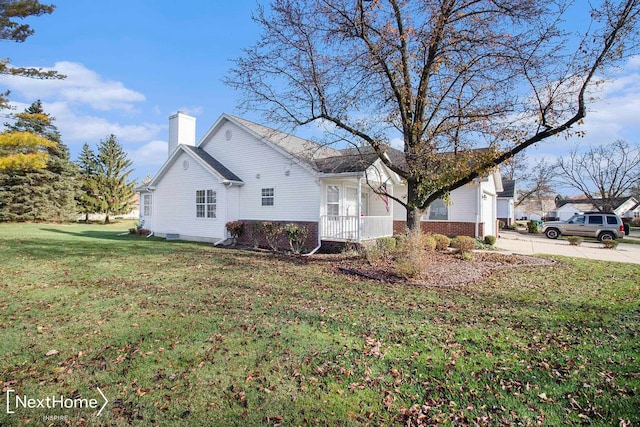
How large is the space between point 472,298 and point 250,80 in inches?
370

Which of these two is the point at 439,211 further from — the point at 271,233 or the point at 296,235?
the point at 271,233

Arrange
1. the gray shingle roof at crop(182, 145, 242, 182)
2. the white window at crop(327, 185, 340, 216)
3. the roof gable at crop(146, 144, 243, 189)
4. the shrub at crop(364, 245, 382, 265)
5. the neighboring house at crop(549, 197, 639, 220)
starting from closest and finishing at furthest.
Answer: the shrub at crop(364, 245, 382, 265) < the white window at crop(327, 185, 340, 216) < the roof gable at crop(146, 144, 243, 189) < the gray shingle roof at crop(182, 145, 242, 182) < the neighboring house at crop(549, 197, 639, 220)

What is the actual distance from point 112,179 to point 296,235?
30296 millimetres

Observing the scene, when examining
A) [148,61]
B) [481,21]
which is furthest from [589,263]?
[148,61]

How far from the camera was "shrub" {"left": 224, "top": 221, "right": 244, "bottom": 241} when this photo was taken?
1572cm

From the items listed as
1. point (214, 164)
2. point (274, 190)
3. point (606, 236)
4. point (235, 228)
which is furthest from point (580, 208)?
point (214, 164)

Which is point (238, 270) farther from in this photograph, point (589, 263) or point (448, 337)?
point (589, 263)

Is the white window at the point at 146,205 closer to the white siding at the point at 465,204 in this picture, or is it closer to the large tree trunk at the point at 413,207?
the large tree trunk at the point at 413,207

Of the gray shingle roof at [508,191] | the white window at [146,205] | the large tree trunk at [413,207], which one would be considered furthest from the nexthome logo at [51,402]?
the gray shingle roof at [508,191]

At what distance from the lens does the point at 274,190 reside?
15.3 m

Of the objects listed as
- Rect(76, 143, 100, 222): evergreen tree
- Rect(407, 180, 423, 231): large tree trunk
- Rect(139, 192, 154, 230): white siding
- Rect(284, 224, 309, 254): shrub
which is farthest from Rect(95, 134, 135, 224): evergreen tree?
Rect(407, 180, 423, 231): large tree trunk

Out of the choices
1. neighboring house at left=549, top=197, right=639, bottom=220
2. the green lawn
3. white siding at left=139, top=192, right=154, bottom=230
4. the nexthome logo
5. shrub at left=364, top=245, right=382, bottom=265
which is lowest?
the nexthome logo

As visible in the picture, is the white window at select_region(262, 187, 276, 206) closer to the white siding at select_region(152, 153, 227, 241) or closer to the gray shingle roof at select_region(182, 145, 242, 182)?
the gray shingle roof at select_region(182, 145, 242, 182)

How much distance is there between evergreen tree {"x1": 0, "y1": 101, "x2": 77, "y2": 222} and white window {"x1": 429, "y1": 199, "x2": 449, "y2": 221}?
31.8 m
